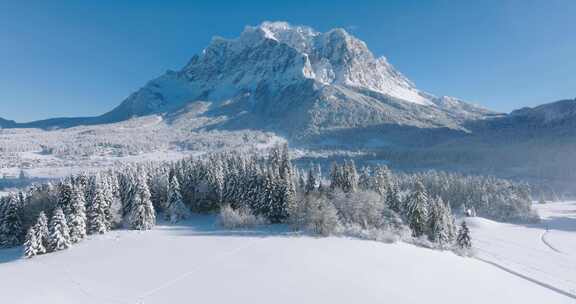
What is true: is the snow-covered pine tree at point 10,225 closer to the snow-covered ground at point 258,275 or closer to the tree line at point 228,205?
the tree line at point 228,205

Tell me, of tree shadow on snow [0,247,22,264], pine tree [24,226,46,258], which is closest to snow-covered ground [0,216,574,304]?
tree shadow on snow [0,247,22,264]

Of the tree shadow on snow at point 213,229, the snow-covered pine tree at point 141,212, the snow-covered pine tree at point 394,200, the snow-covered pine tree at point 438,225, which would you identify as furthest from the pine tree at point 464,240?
the snow-covered pine tree at point 141,212

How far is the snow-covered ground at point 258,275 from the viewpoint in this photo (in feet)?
87.7

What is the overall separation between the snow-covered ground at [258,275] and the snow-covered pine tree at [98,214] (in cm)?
699

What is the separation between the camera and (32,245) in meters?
42.3

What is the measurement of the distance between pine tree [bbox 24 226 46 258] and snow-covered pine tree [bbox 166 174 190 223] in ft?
78.5

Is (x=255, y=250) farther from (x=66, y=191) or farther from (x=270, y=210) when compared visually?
(x=66, y=191)

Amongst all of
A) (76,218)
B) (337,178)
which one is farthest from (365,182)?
(76,218)

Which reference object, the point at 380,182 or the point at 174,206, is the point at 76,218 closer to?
the point at 174,206

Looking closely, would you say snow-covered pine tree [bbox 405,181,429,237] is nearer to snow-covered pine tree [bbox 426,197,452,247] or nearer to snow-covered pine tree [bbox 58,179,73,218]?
snow-covered pine tree [bbox 426,197,452,247]

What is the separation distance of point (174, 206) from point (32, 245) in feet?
84.5

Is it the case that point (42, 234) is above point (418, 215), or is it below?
above

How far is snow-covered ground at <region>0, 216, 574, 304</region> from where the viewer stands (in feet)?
87.7

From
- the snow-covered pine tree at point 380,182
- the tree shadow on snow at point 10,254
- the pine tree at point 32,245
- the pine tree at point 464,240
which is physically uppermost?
the snow-covered pine tree at point 380,182
